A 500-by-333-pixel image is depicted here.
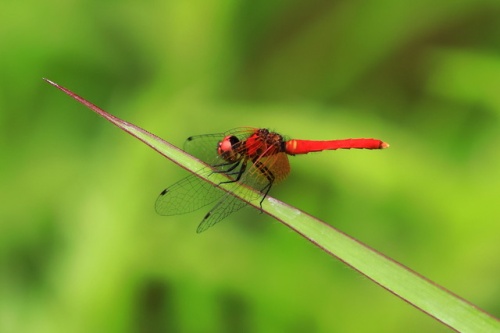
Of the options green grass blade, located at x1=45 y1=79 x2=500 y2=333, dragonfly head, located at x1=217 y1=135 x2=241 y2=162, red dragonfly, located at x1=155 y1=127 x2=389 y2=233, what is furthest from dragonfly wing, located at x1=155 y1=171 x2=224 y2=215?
green grass blade, located at x1=45 y1=79 x2=500 y2=333

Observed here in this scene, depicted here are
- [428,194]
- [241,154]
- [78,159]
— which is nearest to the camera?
[241,154]

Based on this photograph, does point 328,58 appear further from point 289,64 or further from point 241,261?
point 241,261

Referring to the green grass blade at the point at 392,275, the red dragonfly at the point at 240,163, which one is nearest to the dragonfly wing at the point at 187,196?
the red dragonfly at the point at 240,163

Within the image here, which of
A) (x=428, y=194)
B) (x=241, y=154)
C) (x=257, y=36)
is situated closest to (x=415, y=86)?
(x=428, y=194)

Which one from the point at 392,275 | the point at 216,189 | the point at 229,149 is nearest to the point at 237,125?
the point at 229,149

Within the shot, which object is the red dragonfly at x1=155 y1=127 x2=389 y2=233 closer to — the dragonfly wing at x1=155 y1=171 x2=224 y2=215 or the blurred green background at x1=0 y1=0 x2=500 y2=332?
the dragonfly wing at x1=155 y1=171 x2=224 y2=215

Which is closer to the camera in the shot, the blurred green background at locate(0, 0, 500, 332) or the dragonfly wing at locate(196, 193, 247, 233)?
the dragonfly wing at locate(196, 193, 247, 233)
